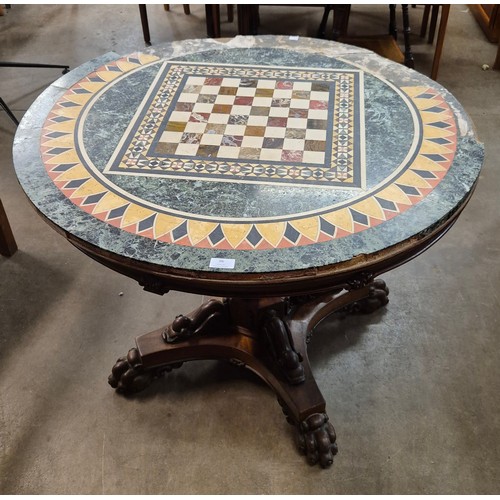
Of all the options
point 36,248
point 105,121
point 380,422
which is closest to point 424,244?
point 380,422

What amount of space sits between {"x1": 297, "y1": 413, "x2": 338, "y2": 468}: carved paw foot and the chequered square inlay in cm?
79

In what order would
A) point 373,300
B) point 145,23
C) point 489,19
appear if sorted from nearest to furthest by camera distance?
point 373,300 → point 145,23 → point 489,19

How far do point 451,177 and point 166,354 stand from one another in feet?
3.65

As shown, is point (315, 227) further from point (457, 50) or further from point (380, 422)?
point (457, 50)

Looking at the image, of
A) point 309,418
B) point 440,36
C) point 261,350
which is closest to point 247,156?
point 261,350

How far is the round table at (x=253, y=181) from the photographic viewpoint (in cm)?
136

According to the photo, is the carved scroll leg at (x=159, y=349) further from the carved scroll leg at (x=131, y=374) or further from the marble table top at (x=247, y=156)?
the marble table top at (x=247, y=156)

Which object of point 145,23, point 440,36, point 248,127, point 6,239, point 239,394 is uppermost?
point 248,127

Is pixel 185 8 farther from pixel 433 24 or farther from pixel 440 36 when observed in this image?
pixel 440 36

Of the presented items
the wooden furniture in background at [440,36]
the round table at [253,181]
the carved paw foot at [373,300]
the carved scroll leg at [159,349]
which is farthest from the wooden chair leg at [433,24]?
the carved scroll leg at [159,349]

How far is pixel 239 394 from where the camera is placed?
2.08 meters

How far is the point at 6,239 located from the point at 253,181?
61.3 inches

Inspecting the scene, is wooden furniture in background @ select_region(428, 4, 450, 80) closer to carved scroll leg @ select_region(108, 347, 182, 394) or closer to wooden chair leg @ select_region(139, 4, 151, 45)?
wooden chair leg @ select_region(139, 4, 151, 45)

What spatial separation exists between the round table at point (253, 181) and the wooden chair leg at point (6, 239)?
855mm
